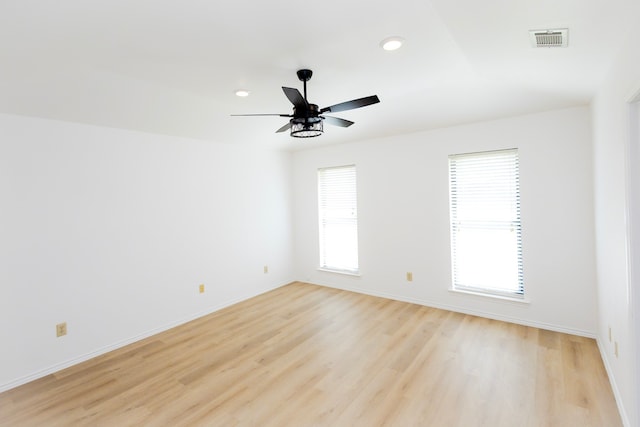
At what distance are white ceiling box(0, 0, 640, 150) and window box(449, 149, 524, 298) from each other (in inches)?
24.1

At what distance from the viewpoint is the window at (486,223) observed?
3.59 metres

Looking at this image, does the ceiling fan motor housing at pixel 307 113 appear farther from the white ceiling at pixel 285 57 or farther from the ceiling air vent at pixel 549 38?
the ceiling air vent at pixel 549 38

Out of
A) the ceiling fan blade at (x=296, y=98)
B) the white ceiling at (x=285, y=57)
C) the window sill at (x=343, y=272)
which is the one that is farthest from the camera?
the window sill at (x=343, y=272)

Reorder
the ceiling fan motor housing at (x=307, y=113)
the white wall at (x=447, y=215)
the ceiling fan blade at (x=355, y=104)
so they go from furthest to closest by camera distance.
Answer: the white wall at (x=447, y=215) < the ceiling fan motor housing at (x=307, y=113) < the ceiling fan blade at (x=355, y=104)

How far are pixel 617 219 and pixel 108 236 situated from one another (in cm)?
445

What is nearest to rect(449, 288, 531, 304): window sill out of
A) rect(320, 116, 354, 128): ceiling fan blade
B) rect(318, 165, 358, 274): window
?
rect(318, 165, 358, 274): window

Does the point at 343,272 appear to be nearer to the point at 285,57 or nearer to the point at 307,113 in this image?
the point at 307,113

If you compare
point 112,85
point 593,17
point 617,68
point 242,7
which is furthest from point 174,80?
point 617,68

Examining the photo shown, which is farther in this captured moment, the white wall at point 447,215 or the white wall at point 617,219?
the white wall at point 447,215

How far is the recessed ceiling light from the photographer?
80.8 inches

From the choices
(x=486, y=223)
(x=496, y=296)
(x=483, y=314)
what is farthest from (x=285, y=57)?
(x=483, y=314)

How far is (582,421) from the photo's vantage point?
6.62 ft

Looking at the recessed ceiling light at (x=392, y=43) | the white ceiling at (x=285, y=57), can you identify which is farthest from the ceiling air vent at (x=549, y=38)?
the recessed ceiling light at (x=392, y=43)

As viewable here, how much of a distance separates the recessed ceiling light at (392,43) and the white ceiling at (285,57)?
5cm
